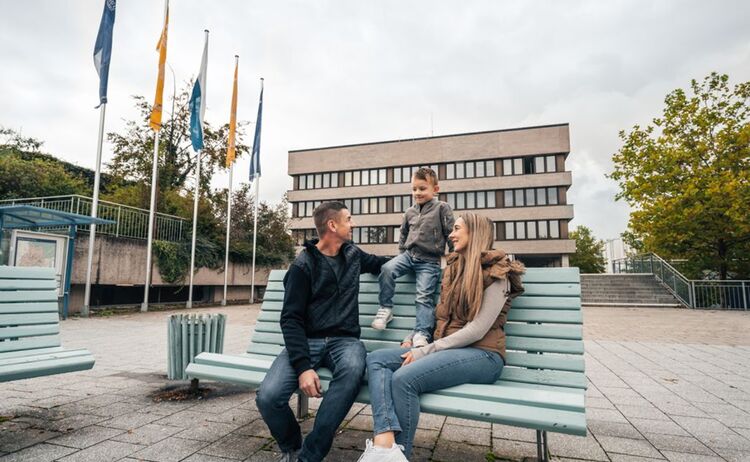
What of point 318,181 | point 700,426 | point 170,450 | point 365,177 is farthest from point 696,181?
point 318,181

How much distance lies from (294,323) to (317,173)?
1828 inches

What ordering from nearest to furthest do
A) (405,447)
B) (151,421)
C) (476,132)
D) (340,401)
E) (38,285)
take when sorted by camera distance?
1. (405,447)
2. (340,401)
3. (151,421)
4. (38,285)
5. (476,132)

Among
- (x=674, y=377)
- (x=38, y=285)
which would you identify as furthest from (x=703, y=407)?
(x=38, y=285)

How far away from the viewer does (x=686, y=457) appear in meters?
2.89

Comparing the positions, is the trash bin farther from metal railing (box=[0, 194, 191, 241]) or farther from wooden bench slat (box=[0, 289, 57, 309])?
metal railing (box=[0, 194, 191, 241])

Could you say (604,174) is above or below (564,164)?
below

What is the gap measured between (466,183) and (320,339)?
40569mm

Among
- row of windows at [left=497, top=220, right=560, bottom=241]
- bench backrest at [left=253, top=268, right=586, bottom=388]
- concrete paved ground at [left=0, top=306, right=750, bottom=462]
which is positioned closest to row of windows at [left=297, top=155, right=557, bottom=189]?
→ row of windows at [left=497, top=220, right=560, bottom=241]

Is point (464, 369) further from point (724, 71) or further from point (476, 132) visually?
point (476, 132)

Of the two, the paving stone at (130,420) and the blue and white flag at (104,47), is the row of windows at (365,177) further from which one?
the paving stone at (130,420)

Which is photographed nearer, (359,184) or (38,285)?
(38,285)

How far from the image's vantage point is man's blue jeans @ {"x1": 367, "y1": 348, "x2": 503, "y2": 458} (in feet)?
7.91

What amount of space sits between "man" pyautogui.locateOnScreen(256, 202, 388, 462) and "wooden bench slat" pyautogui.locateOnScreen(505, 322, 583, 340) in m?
1.05

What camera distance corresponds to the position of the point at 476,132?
4200 cm
